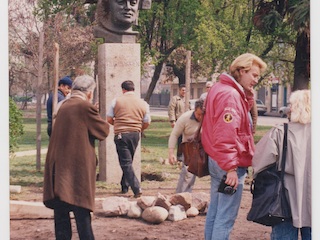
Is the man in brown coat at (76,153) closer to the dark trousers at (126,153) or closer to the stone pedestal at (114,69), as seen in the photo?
the dark trousers at (126,153)

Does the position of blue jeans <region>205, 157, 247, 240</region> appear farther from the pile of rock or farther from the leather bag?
A: the pile of rock

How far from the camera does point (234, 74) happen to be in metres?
5.09

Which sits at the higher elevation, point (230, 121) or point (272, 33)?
point (272, 33)

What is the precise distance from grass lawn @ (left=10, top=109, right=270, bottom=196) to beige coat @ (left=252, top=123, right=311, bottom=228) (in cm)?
74

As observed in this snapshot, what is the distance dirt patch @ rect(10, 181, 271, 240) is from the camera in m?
6.17

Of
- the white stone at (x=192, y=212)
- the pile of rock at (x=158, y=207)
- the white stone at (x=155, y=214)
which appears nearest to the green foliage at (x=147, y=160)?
the pile of rock at (x=158, y=207)

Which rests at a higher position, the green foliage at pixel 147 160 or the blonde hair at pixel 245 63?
the blonde hair at pixel 245 63

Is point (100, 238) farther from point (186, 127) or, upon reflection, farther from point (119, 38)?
point (119, 38)

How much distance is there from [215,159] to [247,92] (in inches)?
19.8

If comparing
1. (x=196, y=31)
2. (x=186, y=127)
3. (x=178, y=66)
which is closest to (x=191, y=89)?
(x=178, y=66)

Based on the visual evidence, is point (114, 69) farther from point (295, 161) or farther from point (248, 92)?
point (295, 161)

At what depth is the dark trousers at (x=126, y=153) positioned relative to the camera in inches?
315

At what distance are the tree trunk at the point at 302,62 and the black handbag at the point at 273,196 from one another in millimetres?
966

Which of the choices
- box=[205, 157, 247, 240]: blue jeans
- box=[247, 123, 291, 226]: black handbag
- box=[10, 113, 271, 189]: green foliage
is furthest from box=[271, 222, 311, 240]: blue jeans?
box=[10, 113, 271, 189]: green foliage
